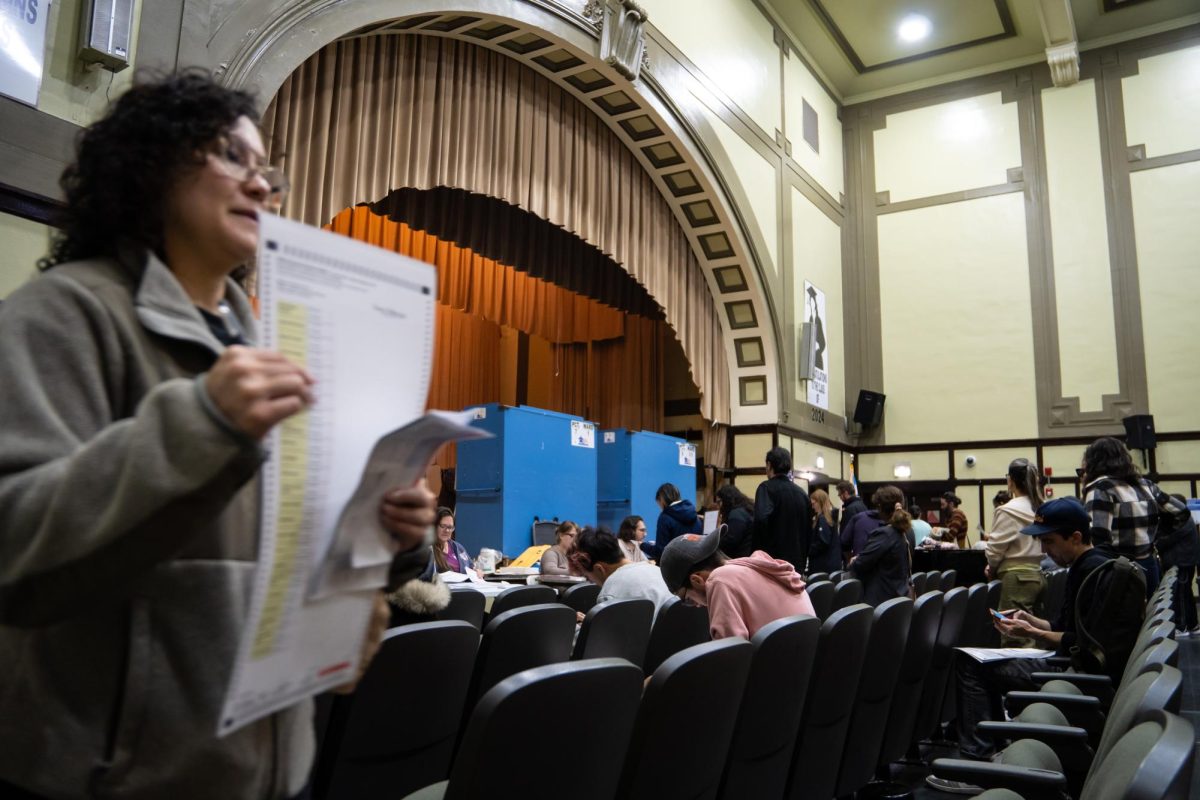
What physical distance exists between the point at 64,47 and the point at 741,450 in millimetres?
7926

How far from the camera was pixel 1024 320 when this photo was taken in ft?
37.5

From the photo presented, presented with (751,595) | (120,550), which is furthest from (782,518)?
(120,550)

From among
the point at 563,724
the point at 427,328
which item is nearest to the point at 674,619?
the point at 563,724

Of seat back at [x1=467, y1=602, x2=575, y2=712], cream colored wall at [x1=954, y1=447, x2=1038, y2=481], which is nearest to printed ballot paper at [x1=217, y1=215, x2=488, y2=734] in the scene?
seat back at [x1=467, y1=602, x2=575, y2=712]

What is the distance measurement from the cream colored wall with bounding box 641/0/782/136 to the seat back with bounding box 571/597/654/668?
7132 millimetres

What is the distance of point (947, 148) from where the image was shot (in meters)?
12.2

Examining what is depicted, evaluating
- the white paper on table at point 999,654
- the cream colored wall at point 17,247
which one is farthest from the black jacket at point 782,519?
the cream colored wall at point 17,247

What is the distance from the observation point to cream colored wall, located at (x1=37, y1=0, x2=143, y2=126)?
371cm

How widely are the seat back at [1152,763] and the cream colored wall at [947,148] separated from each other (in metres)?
12.3

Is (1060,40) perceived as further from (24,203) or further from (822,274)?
(24,203)

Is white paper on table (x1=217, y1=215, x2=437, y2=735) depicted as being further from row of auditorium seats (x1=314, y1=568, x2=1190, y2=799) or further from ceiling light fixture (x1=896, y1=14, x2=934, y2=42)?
ceiling light fixture (x1=896, y1=14, x2=934, y2=42)

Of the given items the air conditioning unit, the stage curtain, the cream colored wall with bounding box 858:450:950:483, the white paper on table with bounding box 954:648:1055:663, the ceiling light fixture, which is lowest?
the white paper on table with bounding box 954:648:1055:663

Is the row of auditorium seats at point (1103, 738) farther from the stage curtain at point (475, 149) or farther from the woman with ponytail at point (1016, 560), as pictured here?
the stage curtain at point (475, 149)

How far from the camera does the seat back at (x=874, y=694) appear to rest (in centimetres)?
233
